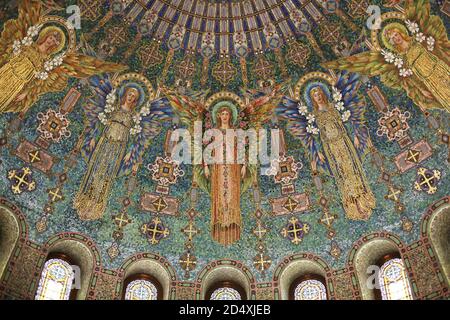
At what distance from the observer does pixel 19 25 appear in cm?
1562

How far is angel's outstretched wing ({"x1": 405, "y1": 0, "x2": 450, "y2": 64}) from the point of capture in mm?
15508

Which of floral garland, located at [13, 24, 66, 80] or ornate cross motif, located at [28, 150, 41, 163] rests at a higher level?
floral garland, located at [13, 24, 66, 80]

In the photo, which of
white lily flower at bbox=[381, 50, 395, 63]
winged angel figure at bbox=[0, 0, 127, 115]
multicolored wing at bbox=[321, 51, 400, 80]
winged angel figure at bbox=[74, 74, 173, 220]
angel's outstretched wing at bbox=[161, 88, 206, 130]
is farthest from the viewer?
angel's outstretched wing at bbox=[161, 88, 206, 130]

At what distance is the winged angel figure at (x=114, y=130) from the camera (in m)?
17.1

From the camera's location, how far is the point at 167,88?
17.7 metres

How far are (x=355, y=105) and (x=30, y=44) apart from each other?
27.7 feet

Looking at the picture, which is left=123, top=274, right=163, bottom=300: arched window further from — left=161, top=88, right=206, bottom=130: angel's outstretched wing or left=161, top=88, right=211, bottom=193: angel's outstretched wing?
left=161, top=88, right=206, bottom=130: angel's outstretched wing

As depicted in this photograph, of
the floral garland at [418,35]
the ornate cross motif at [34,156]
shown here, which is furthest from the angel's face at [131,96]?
the floral garland at [418,35]

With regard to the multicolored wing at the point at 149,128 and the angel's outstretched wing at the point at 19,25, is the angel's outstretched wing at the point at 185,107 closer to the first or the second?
the multicolored wing at the point at 149,128

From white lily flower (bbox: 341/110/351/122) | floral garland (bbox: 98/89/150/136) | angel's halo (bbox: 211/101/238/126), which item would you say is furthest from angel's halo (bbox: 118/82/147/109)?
white lily flower (bbox: 341/110/351/122)

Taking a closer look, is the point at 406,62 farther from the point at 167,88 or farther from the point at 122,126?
the point at 122,126

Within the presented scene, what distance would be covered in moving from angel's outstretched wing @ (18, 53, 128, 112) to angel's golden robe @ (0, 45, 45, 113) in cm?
22
